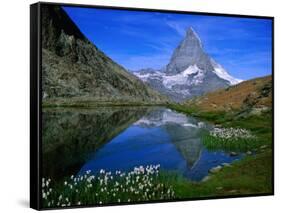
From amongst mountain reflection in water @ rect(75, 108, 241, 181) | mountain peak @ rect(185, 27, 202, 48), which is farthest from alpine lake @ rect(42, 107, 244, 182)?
mountain peak @ rect(185, 27, 202, 48)

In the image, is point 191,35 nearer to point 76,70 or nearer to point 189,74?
point 189,74

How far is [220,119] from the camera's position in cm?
912

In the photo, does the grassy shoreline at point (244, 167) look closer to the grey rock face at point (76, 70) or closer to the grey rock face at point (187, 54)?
the grey rock face at point (187, 54)

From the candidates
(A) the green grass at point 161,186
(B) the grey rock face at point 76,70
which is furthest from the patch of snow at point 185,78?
(A) the green grass at point 161,186

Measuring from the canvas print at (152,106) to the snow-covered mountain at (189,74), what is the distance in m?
0.01

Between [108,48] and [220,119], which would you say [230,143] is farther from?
[108,48]

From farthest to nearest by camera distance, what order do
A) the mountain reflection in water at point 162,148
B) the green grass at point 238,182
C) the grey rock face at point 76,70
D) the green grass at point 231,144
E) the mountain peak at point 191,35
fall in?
the green grass at point 231,144 < the mountain peak at point 191,35 < the green grass at point 238,182 < the mountain reflection in water at point 162,148 < the grey rock face at point 76,70

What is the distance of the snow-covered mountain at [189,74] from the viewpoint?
28.8 ft

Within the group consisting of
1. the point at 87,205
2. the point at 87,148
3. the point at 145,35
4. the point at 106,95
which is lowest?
the point at 87,205

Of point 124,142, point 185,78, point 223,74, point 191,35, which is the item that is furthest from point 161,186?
point 191,35

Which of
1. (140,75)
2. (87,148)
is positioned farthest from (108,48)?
(87,148)

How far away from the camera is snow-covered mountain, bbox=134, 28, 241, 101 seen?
8781 millimetres

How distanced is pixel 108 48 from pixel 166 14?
0.76 meters

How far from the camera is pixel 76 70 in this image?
27.2 feet
